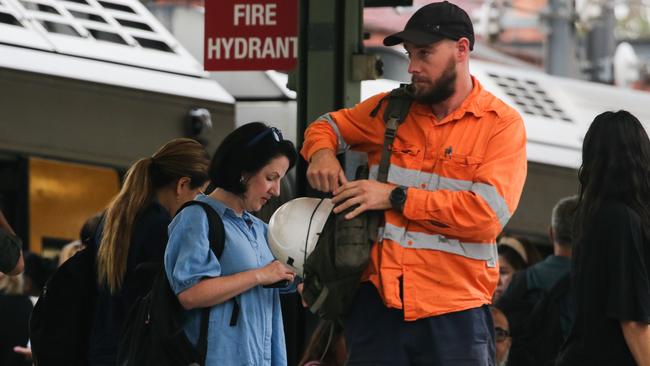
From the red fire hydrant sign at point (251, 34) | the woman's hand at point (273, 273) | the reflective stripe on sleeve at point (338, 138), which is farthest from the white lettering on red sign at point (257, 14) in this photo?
the reflective stripe on sleeve at point (338, 138)

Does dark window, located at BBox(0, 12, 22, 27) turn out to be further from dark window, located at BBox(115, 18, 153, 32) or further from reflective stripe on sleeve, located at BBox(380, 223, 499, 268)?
reflective stripe on sleeve, located at BBox(380, 223, 499, 268)

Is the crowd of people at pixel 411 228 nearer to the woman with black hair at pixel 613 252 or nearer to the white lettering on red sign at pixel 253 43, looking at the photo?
the woman with black hair at pixel 613 252

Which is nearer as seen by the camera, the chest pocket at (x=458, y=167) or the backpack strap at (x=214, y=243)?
the chest pocket at (x=458, y=167)

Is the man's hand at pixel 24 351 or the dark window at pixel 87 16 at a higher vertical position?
the dark window at pixel 87 16

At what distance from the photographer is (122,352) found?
6.32 m

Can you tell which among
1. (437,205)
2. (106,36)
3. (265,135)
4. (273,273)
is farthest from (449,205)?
(106,36)

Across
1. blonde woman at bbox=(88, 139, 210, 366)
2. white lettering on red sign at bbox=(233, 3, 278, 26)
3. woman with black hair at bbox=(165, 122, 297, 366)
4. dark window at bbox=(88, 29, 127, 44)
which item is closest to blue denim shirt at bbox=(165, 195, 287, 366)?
woman with black hair at bbox=(165, 122, 297, 366)

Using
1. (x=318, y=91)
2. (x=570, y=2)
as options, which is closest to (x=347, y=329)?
(x=318, y=91)

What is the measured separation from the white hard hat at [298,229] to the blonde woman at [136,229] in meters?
1.06

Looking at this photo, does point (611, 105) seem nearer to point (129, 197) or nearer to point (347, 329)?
point (129, 197)

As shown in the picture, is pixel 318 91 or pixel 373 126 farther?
pixel 318 91

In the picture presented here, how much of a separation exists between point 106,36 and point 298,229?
6.78 meters

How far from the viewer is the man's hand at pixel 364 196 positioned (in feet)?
17.7

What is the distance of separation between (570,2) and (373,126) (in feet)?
62.9
